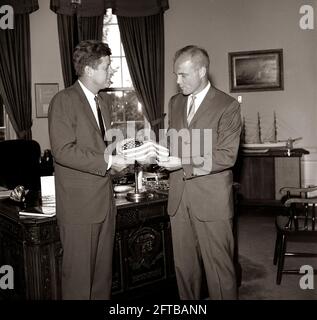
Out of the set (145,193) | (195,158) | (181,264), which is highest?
(195,158)

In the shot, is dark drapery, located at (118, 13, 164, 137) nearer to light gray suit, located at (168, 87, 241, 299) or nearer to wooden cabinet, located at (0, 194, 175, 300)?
wooden cabinet, located at (0, 194, 175, 300)

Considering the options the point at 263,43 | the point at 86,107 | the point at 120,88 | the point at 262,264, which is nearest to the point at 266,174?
the point at 262,264

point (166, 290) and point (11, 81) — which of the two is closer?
point (166, 290)

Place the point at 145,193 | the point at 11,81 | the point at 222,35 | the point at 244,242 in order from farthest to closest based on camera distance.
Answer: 1. the point at 222,35
2. the point at 11,81
3. the point at 244,242
4. the point at 145,193

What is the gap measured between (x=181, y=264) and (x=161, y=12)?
19.1 ft

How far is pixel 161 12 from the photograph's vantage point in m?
7.75

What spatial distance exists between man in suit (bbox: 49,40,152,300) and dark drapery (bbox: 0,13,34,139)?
4709 millimetres

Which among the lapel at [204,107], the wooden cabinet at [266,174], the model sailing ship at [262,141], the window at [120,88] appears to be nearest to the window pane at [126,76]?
the window at [120,88]

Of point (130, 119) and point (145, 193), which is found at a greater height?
point (130, 119)

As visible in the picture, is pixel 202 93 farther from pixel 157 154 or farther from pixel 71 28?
pixel 71 28

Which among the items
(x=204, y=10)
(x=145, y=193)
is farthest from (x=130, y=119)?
(x=145, y=193)

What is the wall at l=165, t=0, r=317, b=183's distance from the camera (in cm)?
742
